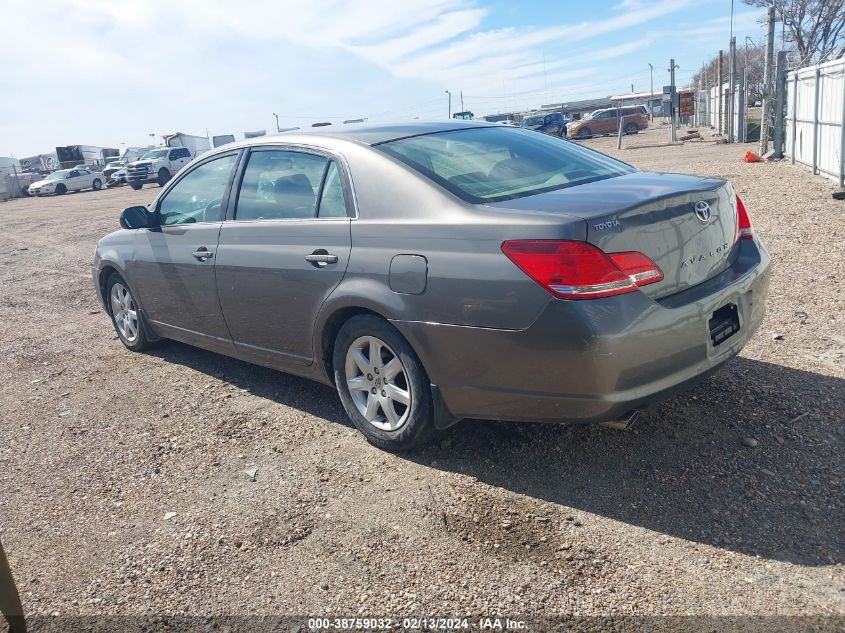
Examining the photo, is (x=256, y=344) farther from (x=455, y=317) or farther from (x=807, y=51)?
(x=807, y=51)

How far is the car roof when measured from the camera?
13.3 feet

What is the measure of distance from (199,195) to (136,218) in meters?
0.67

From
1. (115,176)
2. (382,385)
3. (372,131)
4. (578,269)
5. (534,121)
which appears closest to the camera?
(578,269)

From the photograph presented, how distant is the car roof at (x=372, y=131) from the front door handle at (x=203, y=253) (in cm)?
72

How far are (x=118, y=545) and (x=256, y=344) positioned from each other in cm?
154

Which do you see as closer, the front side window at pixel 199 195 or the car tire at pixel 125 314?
the front side window at pixel 199 195

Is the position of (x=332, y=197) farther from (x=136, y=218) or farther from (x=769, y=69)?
(x=769, y=69)

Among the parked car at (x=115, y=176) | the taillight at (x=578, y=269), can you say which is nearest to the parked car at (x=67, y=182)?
the parked car at (x=115, y=176)

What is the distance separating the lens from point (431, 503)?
329 cm

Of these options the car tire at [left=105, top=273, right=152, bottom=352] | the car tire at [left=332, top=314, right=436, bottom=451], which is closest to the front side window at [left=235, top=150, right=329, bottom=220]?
the car tire at [left=332, top=314, right=436, bottom=451]

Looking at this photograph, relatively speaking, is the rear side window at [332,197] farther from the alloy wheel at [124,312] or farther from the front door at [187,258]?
the alloy wheel at [124,312]

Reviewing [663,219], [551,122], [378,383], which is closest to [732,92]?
[551,122]

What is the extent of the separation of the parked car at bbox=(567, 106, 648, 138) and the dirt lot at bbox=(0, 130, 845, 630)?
4551 cm

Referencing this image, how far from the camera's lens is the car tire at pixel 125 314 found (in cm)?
583
